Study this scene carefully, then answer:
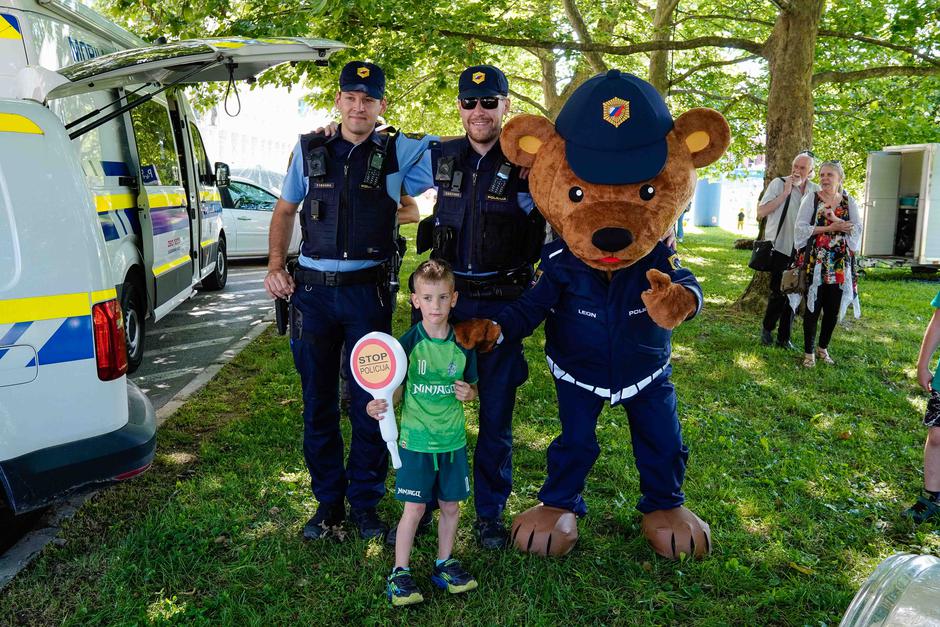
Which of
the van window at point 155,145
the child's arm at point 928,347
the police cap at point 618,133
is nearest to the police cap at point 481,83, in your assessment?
the police cap at point 618,133

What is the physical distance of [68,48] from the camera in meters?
5.13

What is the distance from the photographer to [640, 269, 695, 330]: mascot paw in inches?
117

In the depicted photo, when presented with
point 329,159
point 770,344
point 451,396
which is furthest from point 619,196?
point 770,344

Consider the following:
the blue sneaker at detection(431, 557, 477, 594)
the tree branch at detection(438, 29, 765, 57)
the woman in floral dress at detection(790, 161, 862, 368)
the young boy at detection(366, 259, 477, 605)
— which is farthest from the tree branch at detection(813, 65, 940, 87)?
the blue sneaker at detection(431, 557, 477, 594)

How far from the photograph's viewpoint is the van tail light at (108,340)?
3.14 metres

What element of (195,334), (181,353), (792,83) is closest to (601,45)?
(792,83)

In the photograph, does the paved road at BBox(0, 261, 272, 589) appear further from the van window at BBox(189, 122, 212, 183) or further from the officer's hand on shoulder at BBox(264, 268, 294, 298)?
the van window at BBox(189, 122, 212, 183)

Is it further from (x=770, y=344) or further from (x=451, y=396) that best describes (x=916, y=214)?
(x=451, y=396)

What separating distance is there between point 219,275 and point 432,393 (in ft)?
28.2

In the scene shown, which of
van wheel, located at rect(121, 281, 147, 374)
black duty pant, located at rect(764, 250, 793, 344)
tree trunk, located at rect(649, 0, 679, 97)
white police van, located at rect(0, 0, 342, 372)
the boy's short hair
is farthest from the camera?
tree trunk, located at rect(649, 0, 679, 97)

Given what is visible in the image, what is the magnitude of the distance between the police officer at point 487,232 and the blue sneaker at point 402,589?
54 centimetres

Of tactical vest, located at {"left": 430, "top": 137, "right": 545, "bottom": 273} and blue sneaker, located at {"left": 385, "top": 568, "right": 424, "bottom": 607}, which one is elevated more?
tactical vest, located at {"left": 430, "top": 137, "right": 545, "bottom": 273}

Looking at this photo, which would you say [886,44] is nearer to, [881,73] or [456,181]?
[881,73]

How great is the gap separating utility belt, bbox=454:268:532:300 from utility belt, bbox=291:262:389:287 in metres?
0.41
